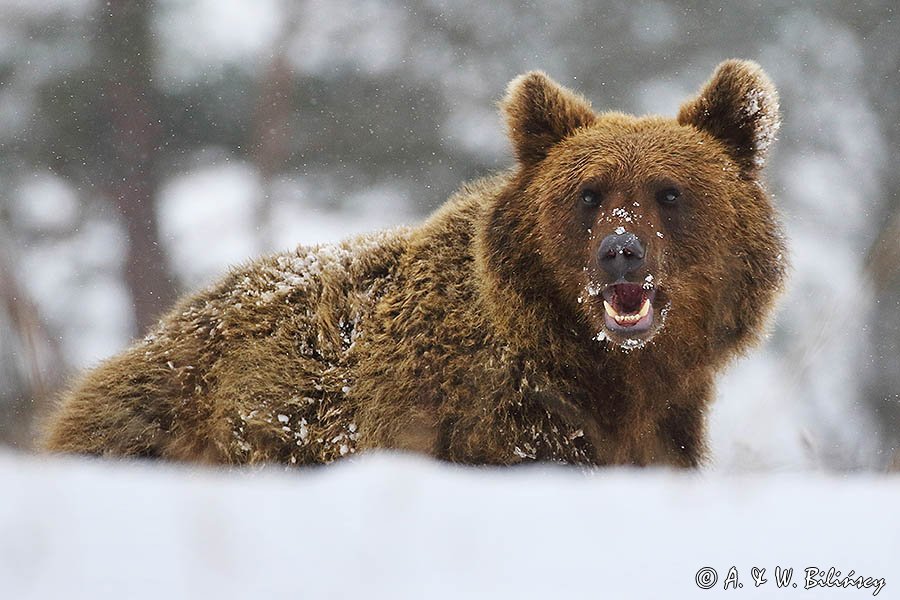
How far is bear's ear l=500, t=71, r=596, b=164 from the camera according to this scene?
15.9 feet

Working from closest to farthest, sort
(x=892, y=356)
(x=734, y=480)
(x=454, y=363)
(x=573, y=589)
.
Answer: (x=573, y=589), (x=734, y=480), (x=454, y=363), (x=892, y=356)

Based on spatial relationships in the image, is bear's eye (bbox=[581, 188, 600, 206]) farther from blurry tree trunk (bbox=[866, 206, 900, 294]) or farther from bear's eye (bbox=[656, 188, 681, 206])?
blurry tree trunk (bbox=[866, 206, 900, 294])

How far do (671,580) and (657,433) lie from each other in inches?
89.7

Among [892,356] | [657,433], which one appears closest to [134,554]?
[657,433]

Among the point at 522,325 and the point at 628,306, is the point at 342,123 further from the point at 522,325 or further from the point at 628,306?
the point at 628,306

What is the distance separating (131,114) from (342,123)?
262cm

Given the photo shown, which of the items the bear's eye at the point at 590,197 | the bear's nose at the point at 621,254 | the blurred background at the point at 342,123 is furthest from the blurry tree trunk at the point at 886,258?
the blurred background at the point at 342,123

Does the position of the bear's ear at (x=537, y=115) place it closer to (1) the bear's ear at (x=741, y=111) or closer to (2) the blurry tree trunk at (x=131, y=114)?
(1) the bear's ear at (x=741, y=111)

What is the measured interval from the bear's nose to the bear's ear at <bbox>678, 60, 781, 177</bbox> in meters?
0.89

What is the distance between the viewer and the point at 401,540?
2.47 meters

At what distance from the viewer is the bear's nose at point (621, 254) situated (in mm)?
4137

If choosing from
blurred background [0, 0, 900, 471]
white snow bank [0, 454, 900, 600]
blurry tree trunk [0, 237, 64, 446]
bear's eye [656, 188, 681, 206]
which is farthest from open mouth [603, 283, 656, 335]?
blurred background [0, 0, 900, 471]

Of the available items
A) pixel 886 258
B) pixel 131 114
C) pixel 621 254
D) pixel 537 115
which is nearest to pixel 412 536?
pixel 886 258

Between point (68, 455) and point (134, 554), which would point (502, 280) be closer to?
point (68, 455)
